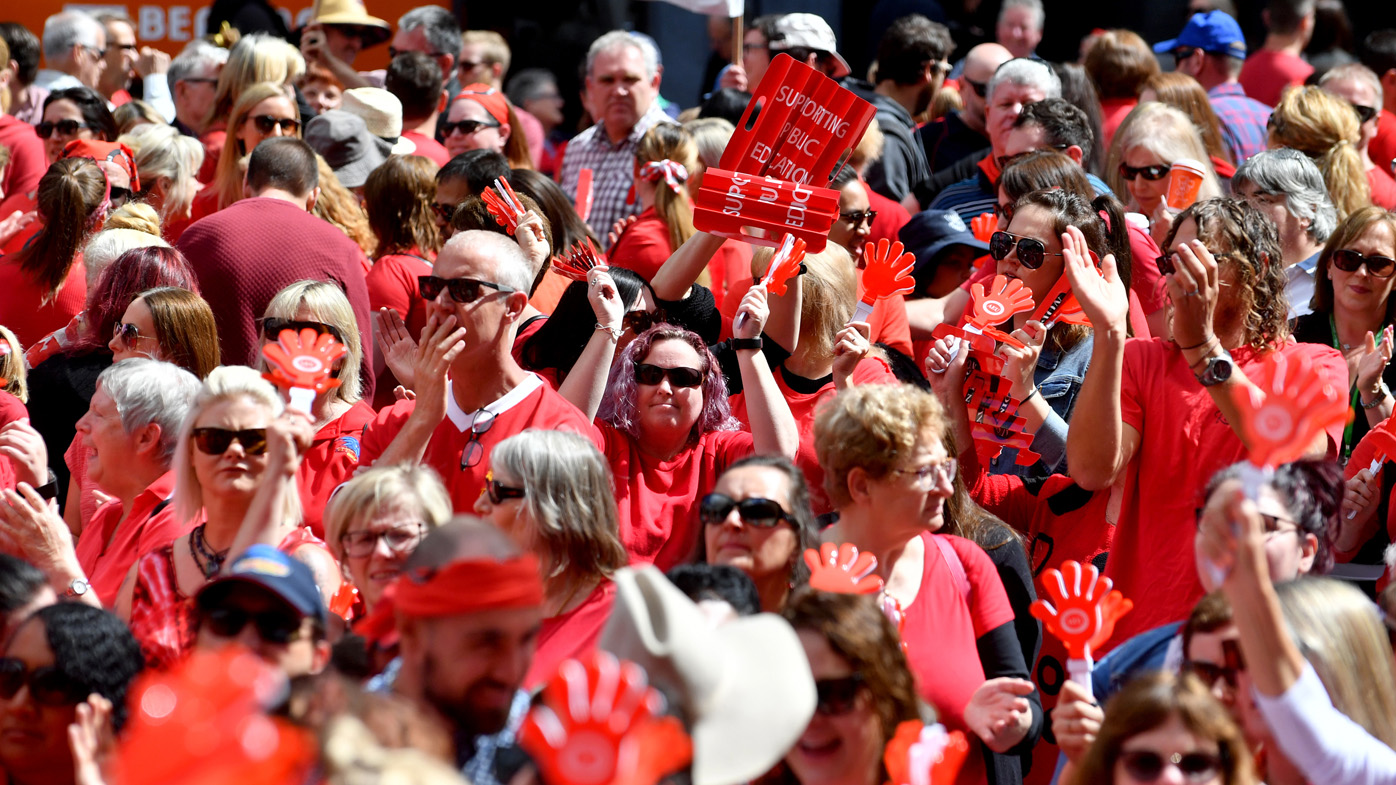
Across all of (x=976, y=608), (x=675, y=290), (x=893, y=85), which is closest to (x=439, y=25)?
(x=893, y=85)

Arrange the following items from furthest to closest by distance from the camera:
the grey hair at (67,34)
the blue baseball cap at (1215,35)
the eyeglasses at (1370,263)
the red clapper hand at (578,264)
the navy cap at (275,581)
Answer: the grey hair at (67,34)
the blue baseball cap at (1215,35)
the red clapper hand at (578,264)
the eyeglasses at (1370,263)
the navy cap at (275,581)

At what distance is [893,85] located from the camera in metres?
Result: 7.95

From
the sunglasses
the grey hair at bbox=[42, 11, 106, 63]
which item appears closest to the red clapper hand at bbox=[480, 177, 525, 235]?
the sunglasses

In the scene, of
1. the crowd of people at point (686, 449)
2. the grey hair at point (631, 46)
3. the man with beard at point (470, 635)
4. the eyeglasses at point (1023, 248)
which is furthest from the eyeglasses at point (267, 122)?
the man with beard at point (470, 635)

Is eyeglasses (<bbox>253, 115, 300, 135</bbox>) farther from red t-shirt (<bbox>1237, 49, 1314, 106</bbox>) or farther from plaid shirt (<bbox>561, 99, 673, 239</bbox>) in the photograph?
red t-shirt (<bbox>1237, 49, 1314, 106</bbox>)

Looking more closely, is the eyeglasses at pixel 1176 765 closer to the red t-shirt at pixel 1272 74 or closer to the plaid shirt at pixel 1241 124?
the plaid shirt at pixel 1241 124

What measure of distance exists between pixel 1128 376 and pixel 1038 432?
0.30 m

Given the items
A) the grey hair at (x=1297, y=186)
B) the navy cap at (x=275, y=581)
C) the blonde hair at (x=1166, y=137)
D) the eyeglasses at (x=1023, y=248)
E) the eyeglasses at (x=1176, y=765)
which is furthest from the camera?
the blonde hair at (x=1166, y=137)

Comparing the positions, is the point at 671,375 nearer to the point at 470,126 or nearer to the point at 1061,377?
the point at 1061,377

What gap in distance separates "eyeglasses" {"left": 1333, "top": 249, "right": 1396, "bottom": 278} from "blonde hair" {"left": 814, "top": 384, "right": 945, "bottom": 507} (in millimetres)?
1626

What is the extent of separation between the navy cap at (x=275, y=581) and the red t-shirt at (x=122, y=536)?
88cm

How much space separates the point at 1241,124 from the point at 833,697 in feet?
17.7

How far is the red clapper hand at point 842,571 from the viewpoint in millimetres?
3098

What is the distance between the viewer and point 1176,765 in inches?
97.5
